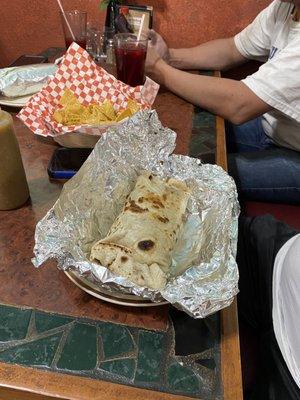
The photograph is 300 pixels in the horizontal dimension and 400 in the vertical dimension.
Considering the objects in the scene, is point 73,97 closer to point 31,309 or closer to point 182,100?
point 182,100

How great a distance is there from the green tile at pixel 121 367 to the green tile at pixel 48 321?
107 millimetres

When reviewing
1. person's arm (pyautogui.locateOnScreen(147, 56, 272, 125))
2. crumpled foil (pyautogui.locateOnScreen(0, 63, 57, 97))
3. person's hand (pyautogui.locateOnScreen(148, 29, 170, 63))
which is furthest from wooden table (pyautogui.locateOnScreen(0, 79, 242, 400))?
person's hand (pyautogui.locateOnScreen(148, 29, 170, 63))

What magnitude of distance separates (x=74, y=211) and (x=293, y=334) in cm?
51

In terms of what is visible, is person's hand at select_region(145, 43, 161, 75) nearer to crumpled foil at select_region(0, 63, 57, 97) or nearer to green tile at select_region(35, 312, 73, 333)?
crumpled foil at select_region(0, 63, 57, 97)

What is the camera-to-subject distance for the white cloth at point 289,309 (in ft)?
2.38

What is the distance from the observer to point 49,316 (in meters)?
0.62

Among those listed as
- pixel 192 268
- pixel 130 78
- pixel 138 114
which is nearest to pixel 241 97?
pixel 130 78

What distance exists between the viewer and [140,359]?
0.57 meters

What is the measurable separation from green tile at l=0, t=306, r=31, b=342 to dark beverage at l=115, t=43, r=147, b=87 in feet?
3.19

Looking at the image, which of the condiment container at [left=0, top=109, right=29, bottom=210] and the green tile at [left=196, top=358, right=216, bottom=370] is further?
the condiment container at [left=0, top=109, right=29, bottom=210]

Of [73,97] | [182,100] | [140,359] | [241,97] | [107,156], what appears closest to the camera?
[140,359]

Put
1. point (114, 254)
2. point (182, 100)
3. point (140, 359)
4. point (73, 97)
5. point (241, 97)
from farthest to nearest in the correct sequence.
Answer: point (182, 100)
point (241, 97)
point (73, 97)
point (114, 254)
point (140, 359)

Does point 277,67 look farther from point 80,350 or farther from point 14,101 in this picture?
point 80,350

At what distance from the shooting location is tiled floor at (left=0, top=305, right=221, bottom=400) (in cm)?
54
